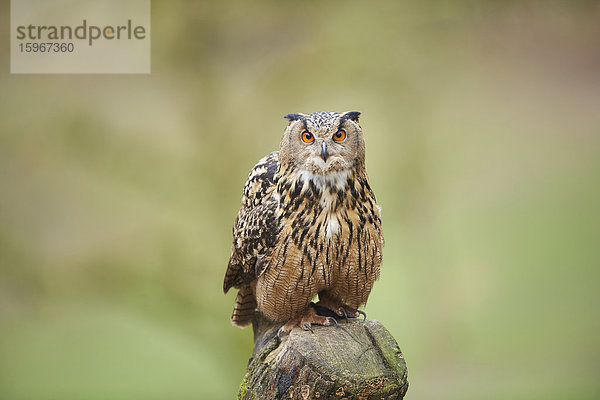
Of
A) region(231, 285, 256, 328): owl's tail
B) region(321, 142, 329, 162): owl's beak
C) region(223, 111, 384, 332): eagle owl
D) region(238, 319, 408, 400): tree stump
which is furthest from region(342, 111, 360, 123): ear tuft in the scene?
region(231, 285, 256, 328): owl's tail

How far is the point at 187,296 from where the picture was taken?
3215 mm

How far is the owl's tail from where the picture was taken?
6.78 feet

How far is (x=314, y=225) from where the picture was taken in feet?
5.48

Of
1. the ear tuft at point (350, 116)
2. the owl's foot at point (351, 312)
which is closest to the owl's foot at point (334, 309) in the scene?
the owl's foot at point (351, 312)

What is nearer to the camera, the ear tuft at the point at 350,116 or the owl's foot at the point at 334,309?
the ear tuft at the point at 350,116

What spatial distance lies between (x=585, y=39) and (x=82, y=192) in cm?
318

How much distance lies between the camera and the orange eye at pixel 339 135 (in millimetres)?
1591

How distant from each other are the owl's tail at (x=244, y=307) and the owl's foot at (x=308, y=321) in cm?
34

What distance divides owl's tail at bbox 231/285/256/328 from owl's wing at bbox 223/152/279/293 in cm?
4

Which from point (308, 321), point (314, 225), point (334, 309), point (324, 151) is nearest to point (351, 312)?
point (334, 309)

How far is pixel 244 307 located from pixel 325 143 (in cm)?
83

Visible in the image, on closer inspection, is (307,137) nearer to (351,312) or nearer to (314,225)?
(314,225)

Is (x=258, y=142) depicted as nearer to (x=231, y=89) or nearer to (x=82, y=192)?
(x=231, y=89)

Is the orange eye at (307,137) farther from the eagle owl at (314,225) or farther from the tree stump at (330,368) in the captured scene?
the tree stump at (330,368)
